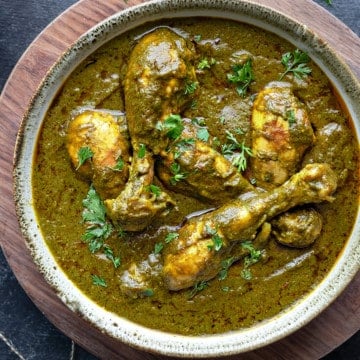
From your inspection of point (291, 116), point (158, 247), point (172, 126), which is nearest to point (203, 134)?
point (172, 126)

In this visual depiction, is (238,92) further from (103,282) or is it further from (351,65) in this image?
(103,282)

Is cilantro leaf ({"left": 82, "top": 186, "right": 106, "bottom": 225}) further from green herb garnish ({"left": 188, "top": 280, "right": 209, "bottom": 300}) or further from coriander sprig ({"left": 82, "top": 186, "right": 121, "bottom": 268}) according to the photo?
green herb garnish ({"left": 188, "top": 280, "right": 209, "bottom": 300})

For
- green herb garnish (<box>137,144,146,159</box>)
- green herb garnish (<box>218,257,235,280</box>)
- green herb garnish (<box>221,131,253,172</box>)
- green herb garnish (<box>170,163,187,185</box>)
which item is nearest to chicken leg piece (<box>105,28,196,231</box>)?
green herb garnish (<box>137,144,146,159</box>)

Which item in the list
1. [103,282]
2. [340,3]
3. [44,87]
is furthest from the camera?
[340,3]

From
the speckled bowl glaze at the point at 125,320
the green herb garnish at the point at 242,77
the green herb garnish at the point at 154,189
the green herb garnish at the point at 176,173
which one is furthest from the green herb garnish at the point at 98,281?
the green herb garnish at the point at 242,77

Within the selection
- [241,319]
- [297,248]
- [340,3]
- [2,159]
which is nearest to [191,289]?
[241,319]
